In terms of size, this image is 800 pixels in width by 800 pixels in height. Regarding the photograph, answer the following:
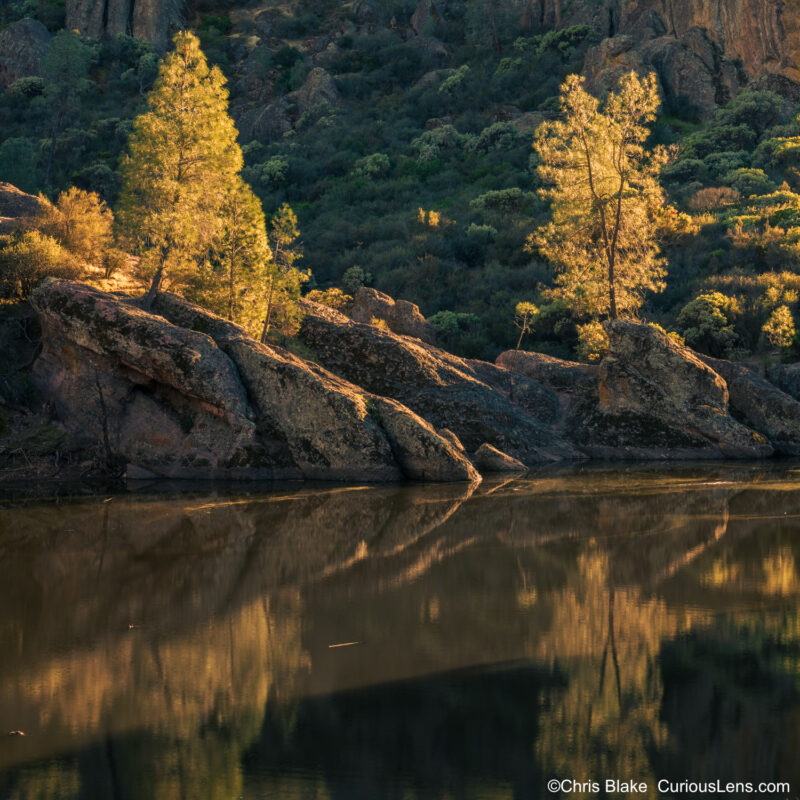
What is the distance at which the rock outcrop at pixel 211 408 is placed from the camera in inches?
1019

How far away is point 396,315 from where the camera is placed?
132 feet

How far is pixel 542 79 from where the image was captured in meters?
83.9

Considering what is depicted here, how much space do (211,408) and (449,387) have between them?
26.5 ft

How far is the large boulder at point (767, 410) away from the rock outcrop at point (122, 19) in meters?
85.7

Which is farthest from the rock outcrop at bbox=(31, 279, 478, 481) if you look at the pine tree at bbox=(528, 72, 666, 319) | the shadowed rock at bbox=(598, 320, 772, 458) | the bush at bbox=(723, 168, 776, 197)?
the bush at bbox=(723, 168, 776, 197)

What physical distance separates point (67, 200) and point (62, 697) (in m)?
27.4

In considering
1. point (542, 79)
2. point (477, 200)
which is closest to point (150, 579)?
point (477, 200)

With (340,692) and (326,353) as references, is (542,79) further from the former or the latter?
(340,692)

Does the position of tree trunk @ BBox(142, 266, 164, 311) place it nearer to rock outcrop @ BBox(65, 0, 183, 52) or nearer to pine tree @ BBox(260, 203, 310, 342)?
pine tree @ BBox(260, 203, 310, 342)

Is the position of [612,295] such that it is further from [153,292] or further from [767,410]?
[153,292]

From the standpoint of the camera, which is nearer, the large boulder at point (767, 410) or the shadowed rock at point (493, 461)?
the shadowed rock at point (493, 461)

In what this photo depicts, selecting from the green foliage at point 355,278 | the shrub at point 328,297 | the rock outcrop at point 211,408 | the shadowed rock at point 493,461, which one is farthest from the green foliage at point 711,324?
the green foliage at point 355,278

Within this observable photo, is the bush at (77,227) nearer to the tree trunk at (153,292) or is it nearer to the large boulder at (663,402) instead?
the tree trunk at (153,292)

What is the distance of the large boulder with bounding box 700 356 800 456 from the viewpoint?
31266 mm
